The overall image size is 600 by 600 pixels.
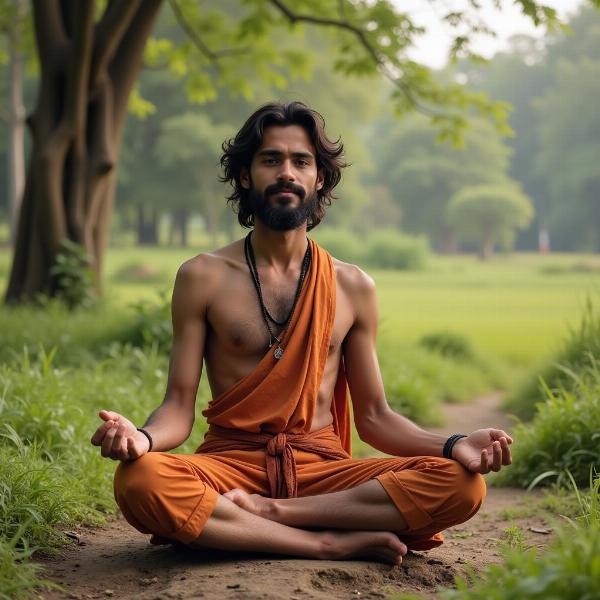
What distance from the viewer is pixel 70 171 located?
1110 cm

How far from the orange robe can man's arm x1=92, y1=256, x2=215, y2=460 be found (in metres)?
0.13

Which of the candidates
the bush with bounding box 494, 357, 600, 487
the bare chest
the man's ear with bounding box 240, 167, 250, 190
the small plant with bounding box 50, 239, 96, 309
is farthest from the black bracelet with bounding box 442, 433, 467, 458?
the small plant with bounding box 50, 239, 96, 309

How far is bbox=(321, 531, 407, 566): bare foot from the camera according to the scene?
3824mm

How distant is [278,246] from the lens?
4.42 m

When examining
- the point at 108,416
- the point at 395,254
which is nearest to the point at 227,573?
the point at 108,416

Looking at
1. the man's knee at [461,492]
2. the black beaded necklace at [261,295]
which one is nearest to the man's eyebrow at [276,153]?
the black beaded necklace at [261,295]

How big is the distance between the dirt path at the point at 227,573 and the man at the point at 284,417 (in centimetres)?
10

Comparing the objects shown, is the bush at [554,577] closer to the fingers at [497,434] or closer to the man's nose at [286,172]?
the fingers at [497,434]

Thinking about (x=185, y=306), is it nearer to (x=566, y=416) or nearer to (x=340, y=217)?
(x=566, y=416)

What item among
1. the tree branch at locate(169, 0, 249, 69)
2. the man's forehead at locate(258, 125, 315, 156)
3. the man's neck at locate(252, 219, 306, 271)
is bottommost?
the man's neck at locate(252, 219, 306, 271)

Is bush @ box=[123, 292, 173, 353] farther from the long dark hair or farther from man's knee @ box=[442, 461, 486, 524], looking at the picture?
man's knee @ box=[442, 461, 486, 524]

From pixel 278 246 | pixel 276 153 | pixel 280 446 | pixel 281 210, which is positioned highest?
pixel 276 153

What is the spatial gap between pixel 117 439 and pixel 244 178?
146 cm

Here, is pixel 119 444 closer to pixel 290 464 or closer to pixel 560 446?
pixel 290 464
